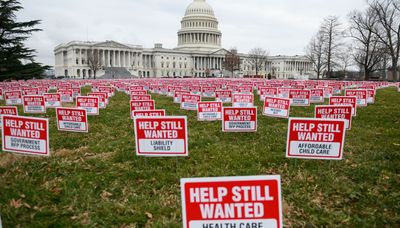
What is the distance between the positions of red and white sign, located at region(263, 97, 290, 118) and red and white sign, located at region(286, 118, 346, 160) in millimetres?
5182

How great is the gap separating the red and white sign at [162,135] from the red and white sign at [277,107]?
19.8ft

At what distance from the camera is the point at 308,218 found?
4004 millimetres

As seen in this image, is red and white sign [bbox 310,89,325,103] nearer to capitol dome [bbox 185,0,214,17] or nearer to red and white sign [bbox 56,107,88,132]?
red and white sign [bbox 56,107,88,132]

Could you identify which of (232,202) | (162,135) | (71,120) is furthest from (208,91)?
(232,202)

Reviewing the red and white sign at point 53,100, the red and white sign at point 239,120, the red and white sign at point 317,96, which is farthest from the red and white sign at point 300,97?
the red and white sign at point 53,100

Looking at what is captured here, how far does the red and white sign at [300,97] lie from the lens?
1471cm

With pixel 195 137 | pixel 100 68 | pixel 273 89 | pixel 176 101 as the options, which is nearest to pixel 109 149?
pixel 195 137

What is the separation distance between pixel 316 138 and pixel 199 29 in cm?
13321

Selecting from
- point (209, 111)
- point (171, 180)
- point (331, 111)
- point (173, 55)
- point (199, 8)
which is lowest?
point (171, 180)

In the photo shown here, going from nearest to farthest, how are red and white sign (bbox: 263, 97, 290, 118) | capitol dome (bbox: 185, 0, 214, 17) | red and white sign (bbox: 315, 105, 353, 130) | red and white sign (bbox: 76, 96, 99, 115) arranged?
red and white sign (bbox: 315, 105, 353, 130), red and white sign (bbox: 263, 97, 290, 118), red and white sign (bbox: 76, 96, 99, 115), capitol dome (bbox: 185, 0, 214, 17)

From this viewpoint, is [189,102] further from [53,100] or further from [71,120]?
[53,100]

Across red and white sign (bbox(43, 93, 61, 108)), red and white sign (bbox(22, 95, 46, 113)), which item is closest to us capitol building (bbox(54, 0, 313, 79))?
red and white sign (bbox(43, 93, 61, 108))

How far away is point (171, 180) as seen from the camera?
527cm

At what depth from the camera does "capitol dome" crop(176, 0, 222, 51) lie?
5271 inches
